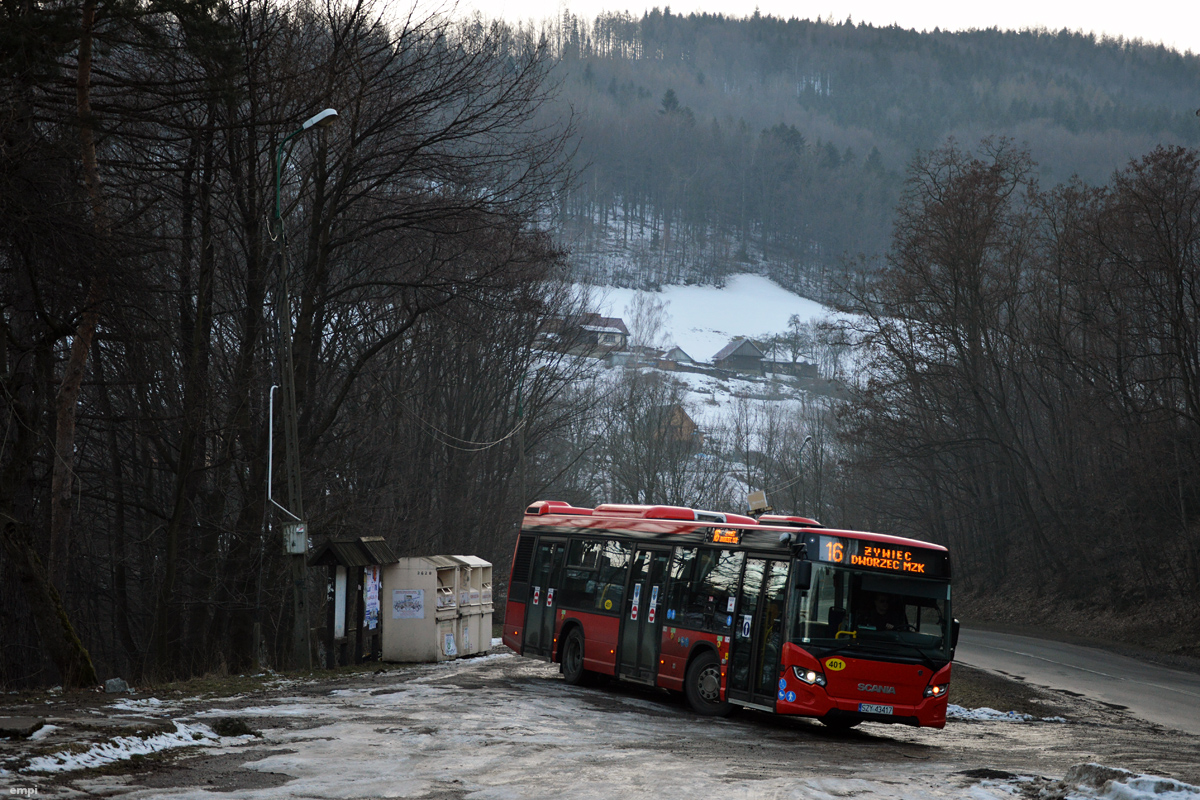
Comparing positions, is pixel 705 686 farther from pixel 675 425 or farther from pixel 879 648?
pixel 675 425

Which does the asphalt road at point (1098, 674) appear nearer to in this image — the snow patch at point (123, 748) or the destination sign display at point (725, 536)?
the destination sign display at point (725, 536)

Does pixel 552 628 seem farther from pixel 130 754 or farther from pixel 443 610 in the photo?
pixel 130 754

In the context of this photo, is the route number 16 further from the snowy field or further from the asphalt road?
the asphalt road

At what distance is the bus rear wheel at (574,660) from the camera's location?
62.4 feet

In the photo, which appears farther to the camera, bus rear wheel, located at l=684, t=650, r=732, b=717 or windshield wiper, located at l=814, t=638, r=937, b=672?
bus rear wheel, located at l=684, t=650, r=732, b=717

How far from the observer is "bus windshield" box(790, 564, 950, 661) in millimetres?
14094

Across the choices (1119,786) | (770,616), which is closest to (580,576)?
(770,616)

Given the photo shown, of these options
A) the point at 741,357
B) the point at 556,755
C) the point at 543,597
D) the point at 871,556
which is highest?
the point at 741,357

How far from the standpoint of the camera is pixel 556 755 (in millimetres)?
10711

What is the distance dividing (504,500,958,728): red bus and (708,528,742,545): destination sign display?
0.02 m

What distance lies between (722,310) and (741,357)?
24.2 metres

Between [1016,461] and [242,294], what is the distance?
30.4 m

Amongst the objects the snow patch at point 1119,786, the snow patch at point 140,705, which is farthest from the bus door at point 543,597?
the snow patch at point 1119,786

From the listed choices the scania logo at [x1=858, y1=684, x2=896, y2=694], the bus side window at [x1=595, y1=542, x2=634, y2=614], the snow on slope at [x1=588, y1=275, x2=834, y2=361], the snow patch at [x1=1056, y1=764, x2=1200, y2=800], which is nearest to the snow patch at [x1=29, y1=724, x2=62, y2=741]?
the snow patch at [x1=1056, y1=764, x2=1200, y2=800]
